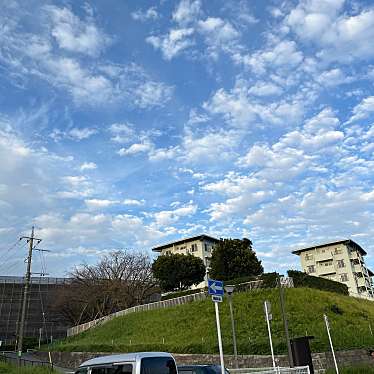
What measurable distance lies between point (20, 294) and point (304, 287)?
159ft

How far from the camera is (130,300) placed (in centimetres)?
4603

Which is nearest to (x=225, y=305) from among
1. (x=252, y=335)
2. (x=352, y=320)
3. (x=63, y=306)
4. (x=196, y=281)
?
(x=252, y=335)

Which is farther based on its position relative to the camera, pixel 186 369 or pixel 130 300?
pixel 130 300

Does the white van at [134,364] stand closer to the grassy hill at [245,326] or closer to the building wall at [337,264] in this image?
the grassy hill at [245,326]

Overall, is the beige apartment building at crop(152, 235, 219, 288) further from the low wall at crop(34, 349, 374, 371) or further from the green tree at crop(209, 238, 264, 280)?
the low wall at crop(34, 349, 374, 371)

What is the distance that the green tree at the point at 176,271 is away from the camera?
4491cm

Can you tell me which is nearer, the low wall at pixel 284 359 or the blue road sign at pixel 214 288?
the blue road sign at pixel 214 288

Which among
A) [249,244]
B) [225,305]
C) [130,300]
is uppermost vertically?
[249,244]

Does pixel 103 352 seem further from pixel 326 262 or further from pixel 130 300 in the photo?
Answer: pixel 326 262

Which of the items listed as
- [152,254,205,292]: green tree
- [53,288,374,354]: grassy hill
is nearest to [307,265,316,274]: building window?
[152,254,205,292]: green tree

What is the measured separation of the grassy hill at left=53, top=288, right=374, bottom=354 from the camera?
19.9m

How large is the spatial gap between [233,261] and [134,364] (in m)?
30.9

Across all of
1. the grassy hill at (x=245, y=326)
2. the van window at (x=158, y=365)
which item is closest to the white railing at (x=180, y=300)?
the grassy hill at (x=245, y=326)

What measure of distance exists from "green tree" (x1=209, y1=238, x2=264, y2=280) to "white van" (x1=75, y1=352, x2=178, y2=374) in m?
30.0
